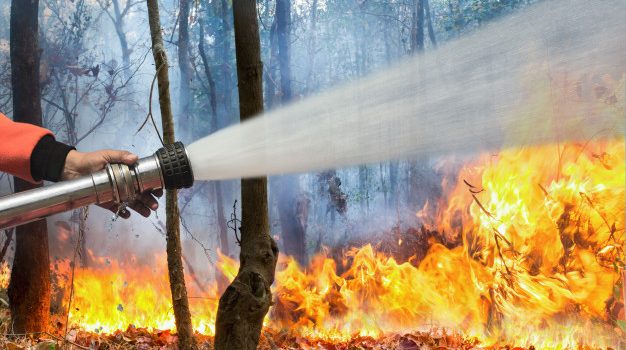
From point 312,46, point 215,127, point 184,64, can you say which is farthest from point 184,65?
point 312,46

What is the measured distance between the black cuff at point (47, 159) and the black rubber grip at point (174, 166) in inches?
12.5

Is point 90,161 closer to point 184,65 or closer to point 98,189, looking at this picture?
point 98,189

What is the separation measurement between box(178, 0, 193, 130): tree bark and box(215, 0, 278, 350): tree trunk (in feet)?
12.3

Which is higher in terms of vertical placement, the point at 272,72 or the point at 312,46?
the point at 312,46

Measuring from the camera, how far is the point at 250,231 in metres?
3.26

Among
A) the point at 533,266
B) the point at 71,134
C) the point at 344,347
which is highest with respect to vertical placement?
the point at 71,134

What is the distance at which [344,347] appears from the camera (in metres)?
5.94

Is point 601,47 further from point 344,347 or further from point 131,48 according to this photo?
point 131,48

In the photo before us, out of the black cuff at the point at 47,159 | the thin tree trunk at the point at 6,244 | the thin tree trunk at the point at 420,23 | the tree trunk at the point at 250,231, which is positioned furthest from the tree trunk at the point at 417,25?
the thin tree trunk at the point at 6,244

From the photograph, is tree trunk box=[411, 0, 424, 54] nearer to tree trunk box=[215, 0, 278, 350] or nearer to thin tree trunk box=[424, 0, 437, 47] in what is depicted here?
thin tree trunk box=[424, 0, 437, 47]

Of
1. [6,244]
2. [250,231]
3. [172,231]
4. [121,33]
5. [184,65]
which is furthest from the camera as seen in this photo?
[6,244]

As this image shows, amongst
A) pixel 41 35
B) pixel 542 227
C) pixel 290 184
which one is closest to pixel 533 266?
pixel 542 227

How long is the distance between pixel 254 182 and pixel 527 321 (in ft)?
12.3

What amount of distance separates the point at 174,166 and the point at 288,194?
4686mm
